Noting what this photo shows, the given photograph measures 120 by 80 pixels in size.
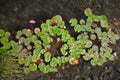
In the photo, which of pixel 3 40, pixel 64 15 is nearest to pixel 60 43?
pixel 64 15

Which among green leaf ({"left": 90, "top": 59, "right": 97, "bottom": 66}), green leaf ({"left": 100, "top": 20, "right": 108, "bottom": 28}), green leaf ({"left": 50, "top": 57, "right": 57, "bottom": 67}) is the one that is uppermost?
green leaf ({"left": 100, "top": 20, "right": 108, "bottom": 28})

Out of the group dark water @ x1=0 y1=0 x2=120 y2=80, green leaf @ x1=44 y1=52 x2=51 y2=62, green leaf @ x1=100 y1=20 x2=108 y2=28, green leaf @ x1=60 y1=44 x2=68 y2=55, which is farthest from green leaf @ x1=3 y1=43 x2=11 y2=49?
green leaf @ x1=100 y1=20 x2=108 y2=28

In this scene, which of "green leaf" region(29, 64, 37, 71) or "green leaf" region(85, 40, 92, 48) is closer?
"green leaf" region(29, 64, 37, 71)

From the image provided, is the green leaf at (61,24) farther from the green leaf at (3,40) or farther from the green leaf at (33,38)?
the green leaf at (3,40)

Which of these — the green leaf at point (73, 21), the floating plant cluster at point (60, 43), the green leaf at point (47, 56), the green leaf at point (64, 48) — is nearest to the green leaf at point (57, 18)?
the floating plant cluster at point (60, 43)

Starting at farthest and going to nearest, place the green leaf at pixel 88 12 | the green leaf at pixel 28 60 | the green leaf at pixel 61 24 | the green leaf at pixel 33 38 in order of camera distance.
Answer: the green leaf at pixel 88 12 → the green leaf at pixel 61 24 → the green leaf at pixel 33 38 → the green leaf at pixel 28 60

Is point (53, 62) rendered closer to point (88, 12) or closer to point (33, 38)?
point (33, 38)

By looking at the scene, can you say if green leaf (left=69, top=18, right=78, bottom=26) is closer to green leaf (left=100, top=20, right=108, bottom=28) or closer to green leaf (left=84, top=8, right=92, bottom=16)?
green leaf (left=84, top=8, right=92, bottom=16)

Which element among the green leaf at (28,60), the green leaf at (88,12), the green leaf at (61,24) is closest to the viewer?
the green leaf at (28,60)

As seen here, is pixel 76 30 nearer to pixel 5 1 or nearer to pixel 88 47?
pixel 88 47
